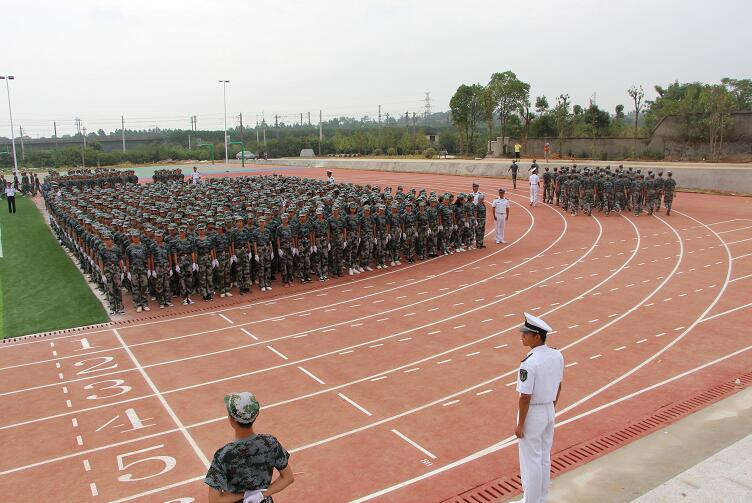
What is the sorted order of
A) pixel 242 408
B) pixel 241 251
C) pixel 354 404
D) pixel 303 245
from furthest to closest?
1. pixel 303 245
2. pixel 241 251
3. pixel 354 404
4. pixel 242 408

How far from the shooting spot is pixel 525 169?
36938mm

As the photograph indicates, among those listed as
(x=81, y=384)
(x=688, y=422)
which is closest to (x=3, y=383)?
(x=81, y=384)

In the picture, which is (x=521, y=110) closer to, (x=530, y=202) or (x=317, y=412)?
(x=530, y=202)

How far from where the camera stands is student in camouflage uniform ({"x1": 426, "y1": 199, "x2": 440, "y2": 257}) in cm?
1680

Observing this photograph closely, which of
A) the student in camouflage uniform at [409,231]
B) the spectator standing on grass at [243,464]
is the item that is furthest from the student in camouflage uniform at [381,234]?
the spectator standing on grass at [243,464]

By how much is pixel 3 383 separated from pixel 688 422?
9232 mm

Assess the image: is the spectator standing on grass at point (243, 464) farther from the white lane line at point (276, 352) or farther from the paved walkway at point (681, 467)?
the white lane line at point (276, 352)

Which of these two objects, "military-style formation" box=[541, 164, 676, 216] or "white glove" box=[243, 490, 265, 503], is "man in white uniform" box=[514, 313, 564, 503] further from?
"military-style formation" box=[541, 164, 676, 216]

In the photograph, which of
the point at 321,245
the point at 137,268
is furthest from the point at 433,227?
the point at 137,268

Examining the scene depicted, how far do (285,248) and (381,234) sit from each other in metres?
2.90

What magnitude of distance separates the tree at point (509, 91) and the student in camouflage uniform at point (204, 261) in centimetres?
4283

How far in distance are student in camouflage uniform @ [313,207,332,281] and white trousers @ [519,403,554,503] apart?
10.0m

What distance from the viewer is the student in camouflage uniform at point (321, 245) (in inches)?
563

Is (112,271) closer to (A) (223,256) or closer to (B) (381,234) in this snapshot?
(A) (223,256)
